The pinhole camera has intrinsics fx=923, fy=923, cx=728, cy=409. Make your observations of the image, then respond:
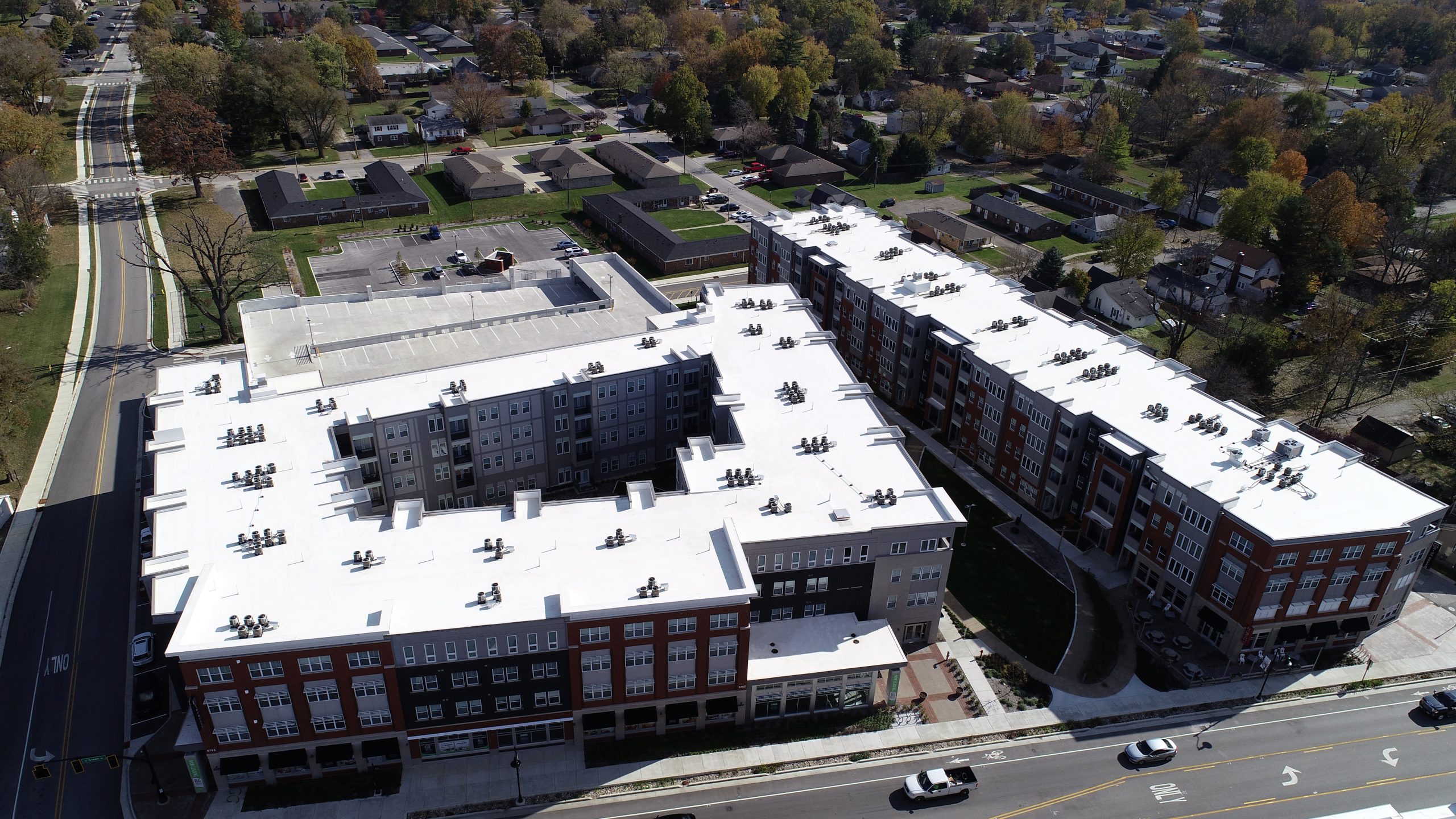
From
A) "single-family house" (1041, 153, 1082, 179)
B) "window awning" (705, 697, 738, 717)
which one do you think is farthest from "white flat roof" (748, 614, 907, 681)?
"single-family house" (1041, 153, 1082, 179)

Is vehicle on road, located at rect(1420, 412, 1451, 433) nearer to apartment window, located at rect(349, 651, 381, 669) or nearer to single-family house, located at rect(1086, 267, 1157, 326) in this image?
single-family house, located at rect(1086, 267, 1157, 326)

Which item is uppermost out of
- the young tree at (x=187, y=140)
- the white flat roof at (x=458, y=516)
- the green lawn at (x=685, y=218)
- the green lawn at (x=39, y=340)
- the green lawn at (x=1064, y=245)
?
the young tree at (x=187, y=140)

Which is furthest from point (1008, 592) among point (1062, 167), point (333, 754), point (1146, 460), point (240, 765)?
point (1062, 167)

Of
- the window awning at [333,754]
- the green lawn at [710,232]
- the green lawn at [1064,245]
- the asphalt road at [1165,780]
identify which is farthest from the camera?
the green lawn at [710,232]

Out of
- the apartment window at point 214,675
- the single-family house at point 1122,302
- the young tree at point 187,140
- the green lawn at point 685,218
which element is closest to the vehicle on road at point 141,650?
the apartment window at point 214,675

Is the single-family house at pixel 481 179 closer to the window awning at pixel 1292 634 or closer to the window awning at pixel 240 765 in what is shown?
the window awning at pixel 240 765
